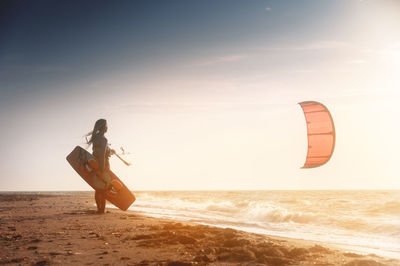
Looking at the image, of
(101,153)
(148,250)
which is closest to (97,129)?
(101,153)

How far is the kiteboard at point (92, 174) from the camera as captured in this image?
983 cm

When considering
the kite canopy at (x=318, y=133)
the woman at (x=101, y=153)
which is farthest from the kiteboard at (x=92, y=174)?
the kite canopy at (x=318, y=133)

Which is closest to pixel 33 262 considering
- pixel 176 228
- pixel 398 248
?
pixel 176 228

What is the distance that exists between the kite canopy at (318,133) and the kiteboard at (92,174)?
5.37 m

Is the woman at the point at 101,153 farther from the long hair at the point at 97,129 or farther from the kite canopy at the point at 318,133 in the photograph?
the kite canopy at the point at 318,133

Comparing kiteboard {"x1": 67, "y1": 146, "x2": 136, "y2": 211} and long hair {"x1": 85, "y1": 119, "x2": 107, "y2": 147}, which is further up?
long hair {"x1": 85, "y1": 119, "x2": 107, "y2": 147}

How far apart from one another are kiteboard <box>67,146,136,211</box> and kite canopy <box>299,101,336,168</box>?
17.6 ft

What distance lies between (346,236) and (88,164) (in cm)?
746

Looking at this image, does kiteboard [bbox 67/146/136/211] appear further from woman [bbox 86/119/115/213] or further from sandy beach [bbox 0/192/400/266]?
sandy beach [bbox 0/192/400/266]

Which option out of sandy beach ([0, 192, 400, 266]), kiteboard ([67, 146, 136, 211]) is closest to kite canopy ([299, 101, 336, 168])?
sandy beach ([0, 192, 400, 266])

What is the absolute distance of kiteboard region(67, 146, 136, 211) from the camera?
387 inches

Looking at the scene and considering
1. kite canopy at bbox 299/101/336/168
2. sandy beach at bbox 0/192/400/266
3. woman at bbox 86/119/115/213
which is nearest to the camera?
sandy beach at bbox 0/192/400/266

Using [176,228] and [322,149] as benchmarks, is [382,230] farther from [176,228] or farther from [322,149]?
[176,228]

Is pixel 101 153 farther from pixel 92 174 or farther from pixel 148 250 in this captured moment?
pixel 148 250
